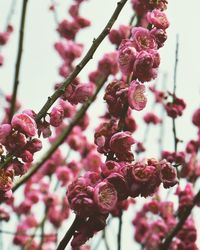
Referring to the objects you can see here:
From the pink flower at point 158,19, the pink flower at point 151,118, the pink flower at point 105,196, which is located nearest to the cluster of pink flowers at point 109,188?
the pink flower at point 105,196

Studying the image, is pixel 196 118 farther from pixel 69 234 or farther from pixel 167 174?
pixel 69 234

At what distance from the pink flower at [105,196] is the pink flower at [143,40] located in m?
0.63

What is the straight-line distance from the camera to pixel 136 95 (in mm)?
1796

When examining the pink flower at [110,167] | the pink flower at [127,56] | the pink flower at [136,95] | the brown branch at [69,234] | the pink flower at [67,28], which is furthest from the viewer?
the pink flower at [67,28]

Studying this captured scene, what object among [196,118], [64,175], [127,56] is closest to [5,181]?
[127,56]

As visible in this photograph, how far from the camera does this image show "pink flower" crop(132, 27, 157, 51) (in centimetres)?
191

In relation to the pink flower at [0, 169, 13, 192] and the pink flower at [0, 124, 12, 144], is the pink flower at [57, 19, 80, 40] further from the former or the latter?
the pink flower at [0, 169, 13, 192]

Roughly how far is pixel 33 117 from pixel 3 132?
0.42 feet

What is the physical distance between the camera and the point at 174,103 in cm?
375

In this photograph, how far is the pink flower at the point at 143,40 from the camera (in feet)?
6.28

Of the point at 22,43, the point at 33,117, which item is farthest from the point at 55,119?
the point at 22,43

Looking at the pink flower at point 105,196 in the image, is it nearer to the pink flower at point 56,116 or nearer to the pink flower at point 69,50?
the pink flower at point 56,116

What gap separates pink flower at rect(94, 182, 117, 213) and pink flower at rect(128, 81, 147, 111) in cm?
35

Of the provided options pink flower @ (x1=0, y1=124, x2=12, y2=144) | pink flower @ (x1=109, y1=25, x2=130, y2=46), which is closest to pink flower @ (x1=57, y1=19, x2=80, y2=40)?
pink flower @ (x1=109, y1=25, x2=130, y2=46)
